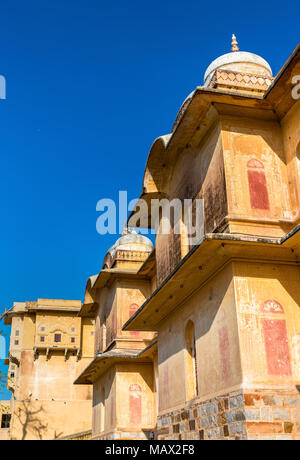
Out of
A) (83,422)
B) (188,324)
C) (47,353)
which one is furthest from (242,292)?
(47,353)

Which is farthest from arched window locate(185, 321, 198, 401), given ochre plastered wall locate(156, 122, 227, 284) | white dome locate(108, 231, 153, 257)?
white dome locate(108, 231, 153, 257)

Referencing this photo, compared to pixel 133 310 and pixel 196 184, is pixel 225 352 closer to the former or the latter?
pixel 196 184

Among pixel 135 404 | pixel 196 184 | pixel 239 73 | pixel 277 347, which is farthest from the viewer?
pixel 135 404

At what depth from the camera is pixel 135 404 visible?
19766 millimetres

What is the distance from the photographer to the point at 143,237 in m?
24.5

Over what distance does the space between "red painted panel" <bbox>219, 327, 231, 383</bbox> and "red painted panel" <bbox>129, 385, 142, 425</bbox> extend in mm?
10996

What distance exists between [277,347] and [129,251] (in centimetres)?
1434

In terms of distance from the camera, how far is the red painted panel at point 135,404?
19547 millimetres

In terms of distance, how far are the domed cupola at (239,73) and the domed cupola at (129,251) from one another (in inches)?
423

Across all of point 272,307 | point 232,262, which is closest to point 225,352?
point 272,307

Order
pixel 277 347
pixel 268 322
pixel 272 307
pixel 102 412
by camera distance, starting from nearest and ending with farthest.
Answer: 1. pixel 277 347
2. pixel 268 322
3. pixel 272 307
4. pixel 102 412

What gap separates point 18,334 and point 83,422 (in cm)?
962

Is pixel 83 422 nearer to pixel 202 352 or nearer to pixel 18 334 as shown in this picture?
pixel 18 334

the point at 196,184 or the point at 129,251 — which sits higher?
the point at 129,251
